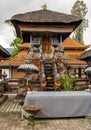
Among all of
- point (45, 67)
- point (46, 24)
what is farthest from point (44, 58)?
point (46, 24)

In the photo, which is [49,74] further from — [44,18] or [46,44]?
[44,18]

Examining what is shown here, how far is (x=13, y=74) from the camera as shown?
3431 centimetres

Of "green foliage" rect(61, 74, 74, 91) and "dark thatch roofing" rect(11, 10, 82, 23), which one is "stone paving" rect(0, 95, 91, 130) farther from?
"dark thatch roofing" rect(11, 10, 82, 23)

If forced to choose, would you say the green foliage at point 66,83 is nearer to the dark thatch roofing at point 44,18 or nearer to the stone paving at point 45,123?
the dark thatch roofing at point 44,18

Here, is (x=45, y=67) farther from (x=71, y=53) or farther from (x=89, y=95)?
(x=71, y=53)

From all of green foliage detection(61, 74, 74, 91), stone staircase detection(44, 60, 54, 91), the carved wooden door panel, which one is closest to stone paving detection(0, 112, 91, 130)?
green foliage detection(61, 74, 74, 91)

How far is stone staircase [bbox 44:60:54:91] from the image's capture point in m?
19.5

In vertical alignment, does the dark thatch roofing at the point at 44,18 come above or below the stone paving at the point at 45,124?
above

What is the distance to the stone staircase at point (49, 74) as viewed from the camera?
64.0ft

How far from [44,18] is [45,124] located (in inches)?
512

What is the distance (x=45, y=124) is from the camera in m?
11.1

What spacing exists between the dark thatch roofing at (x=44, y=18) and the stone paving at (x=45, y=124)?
11.1 meters

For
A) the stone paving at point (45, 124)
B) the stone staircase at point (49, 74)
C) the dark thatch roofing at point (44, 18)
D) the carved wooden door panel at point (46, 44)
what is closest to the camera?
the stone paving at point (45, 124)

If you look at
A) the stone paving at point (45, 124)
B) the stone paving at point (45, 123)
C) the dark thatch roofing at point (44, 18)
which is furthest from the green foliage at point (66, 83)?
the stone paving at point (45, 124)
